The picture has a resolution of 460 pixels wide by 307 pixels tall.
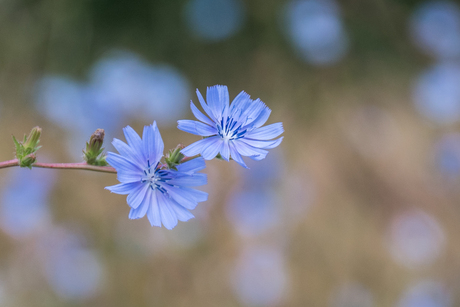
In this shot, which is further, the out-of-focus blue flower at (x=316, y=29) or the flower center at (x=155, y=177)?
the out-of-focus blue flower at (x=316, y=29)

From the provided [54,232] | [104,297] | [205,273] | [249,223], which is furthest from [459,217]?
[54,232]

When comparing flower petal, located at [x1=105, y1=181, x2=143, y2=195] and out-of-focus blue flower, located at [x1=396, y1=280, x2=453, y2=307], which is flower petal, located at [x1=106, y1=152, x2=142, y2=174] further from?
out-of-focus blue flower, located at [x1=396, y1=280, x2=453, y2=307]

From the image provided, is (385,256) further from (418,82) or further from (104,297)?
(104,297)

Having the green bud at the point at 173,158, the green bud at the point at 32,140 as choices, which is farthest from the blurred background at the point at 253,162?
the green bud at the point at 173,158

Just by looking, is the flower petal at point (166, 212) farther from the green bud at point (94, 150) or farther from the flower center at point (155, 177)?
the green bud at point (94, 150)

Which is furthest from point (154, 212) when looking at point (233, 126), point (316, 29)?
point (316, 29)

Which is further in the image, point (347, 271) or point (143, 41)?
point (143, 41)

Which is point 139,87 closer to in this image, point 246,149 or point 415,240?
point 246,149
